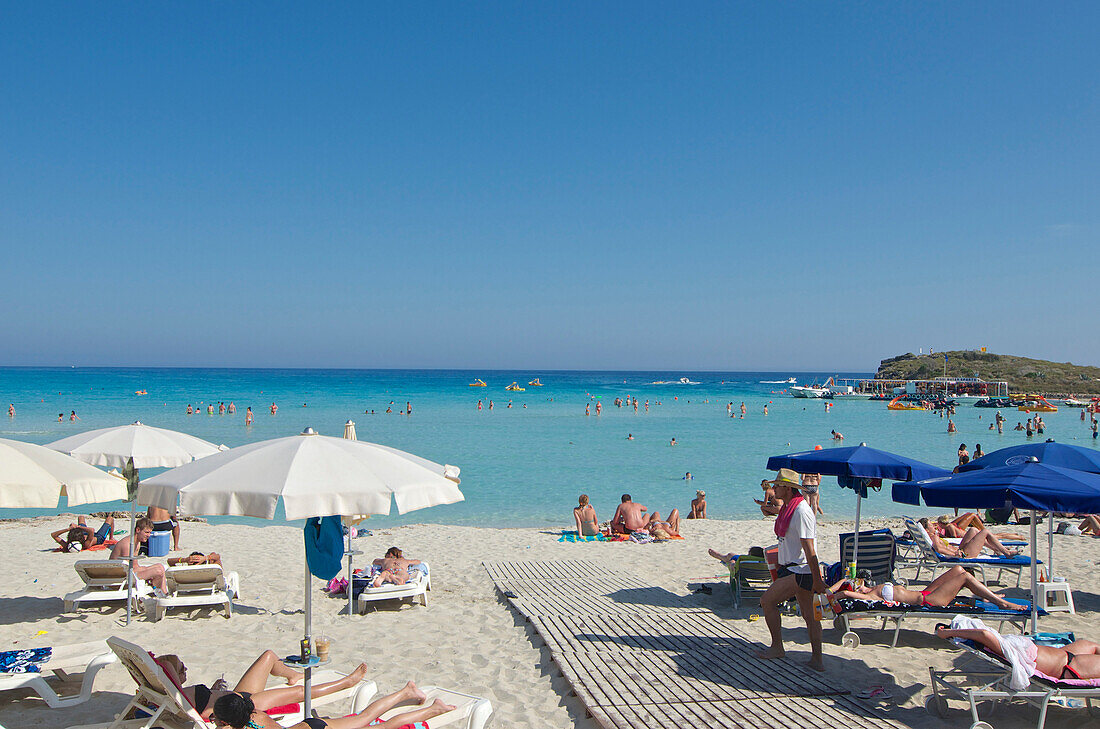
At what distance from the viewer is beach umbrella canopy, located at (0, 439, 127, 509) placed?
15.6 ft

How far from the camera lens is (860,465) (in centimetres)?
792

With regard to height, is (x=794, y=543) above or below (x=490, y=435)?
above

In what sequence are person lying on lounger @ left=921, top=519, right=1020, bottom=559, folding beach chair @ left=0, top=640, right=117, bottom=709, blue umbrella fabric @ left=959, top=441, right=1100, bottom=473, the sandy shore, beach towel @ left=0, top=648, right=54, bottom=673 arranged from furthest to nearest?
person lying on lounger @ left=921, top=519, right=1020, bottom=559, blue umbrella fabric @ left=959, top=441, right=1100, bottom=473, the sandy shore, beach towel @ left=0, top=648, right=54, bottom=673, folding beach chair @ left=0, top=640, right=117, bottom=709

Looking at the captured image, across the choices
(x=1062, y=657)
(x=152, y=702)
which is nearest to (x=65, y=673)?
(x=152, y=702)

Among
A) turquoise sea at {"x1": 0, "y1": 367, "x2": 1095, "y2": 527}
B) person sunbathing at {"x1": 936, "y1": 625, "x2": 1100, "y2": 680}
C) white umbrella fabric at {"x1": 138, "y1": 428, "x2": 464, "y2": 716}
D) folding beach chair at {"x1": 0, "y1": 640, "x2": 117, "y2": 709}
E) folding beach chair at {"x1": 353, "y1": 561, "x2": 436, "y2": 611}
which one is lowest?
turquoise sea at {"x1": 0, "y1": 367, "x2": 1095, "y2": 527}

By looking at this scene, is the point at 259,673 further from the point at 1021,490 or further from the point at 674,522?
the point at 674,522

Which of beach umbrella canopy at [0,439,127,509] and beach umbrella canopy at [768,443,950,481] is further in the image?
beach umbrella canopy at [768,443,950,481]

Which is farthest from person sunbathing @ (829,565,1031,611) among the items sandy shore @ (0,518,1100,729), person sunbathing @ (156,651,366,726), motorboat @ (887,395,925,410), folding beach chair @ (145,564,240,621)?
motorboat @ (887,395,925,410)

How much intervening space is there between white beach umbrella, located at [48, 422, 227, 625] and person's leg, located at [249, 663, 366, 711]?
3.02 metres

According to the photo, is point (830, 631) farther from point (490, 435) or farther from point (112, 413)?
point (112, 413)

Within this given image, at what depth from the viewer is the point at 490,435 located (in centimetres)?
3531

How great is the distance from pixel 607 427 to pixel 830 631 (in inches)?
1349

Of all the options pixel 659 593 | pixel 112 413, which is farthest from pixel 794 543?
pixel 112 413

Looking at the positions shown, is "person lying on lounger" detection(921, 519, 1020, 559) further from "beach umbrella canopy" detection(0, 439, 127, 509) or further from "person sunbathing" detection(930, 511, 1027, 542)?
"beach umbrella canopy" detection(0, 439, 127, 509)
